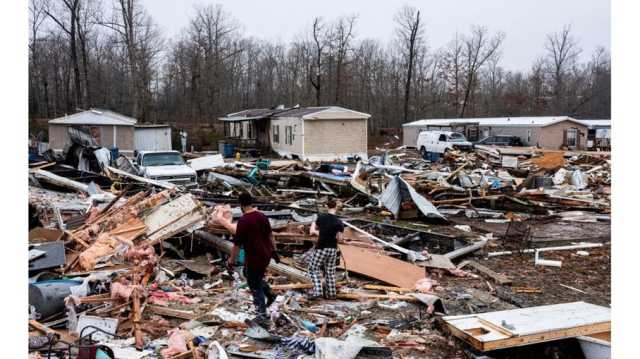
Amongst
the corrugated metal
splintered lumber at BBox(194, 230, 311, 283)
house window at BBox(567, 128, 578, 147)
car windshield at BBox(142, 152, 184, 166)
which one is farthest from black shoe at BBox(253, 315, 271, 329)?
house window at BBox(567, 128, 578, 147)

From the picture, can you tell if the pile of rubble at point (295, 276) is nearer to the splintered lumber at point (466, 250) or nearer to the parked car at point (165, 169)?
the splintered lumber at point (466, 250)

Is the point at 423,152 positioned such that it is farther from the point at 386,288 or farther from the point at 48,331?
the point at 48,331

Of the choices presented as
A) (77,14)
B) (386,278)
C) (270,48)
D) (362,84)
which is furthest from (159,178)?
(270,48)

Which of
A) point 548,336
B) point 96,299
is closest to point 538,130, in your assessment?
point 548,336

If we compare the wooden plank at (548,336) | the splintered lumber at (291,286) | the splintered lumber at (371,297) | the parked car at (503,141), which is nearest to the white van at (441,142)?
the parked car at (503,141)

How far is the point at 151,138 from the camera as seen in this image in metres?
33.8

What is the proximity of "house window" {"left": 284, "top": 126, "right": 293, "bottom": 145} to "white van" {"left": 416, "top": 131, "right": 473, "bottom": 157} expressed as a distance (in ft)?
31.4

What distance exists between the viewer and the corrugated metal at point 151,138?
110ft

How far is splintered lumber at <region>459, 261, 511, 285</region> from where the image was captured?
9.72 m

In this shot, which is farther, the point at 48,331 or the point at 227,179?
the point at 227,179

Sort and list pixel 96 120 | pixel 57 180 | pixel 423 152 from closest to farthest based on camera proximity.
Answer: pixel 57 180
pixel 96 120
pixel 423 152

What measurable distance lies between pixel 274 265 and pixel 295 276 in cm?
57

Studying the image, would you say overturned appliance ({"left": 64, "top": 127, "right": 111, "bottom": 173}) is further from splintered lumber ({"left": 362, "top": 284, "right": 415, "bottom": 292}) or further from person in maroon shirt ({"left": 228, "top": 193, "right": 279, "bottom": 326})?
person in maroon shirt ({"left": 228, "top": 193, "right": 279, "bottom": 326})

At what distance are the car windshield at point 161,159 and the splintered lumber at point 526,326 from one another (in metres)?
15.9
